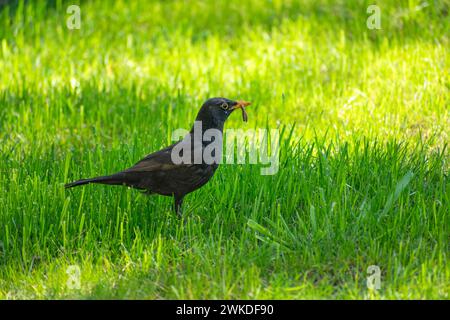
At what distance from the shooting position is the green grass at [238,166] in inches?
171

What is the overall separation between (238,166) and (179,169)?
0.63 meters

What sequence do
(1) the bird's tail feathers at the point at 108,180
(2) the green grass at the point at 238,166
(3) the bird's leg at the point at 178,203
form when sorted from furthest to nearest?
(3) the bird's leg at the point at 178,203, (1) the bird's tail feathers at the point at 108,180, (2) the green grass at the point at 238,166

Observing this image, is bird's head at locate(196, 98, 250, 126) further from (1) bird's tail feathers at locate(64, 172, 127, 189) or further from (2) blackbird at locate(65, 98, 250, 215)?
(1) bird's tail feathers at locate(64, 172, 127, 189)

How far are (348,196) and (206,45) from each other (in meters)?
4.39

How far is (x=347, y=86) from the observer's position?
7.11 meters

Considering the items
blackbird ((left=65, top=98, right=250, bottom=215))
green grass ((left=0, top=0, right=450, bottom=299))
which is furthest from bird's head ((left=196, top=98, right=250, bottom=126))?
green grass ((left=0, top=0, right=450, bottom=299))

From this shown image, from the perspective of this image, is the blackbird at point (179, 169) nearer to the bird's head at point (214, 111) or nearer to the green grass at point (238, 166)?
the bird's head at point (214, 111)

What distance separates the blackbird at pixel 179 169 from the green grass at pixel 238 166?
0.58ft

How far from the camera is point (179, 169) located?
188 inches

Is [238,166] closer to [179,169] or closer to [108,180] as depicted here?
[179,169]

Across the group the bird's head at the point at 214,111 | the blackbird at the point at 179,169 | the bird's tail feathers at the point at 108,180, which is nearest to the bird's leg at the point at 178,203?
the blackbird at the point at 179,169

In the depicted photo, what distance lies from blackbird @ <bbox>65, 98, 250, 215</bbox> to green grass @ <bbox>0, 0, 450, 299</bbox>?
0.58 ft

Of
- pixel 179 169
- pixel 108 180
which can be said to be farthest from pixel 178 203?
pixel 108 180
